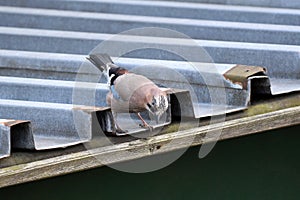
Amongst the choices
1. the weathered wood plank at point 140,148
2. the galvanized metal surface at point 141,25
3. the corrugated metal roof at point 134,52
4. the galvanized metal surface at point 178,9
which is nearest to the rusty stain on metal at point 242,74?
the corrugated metal roof at point 134,52

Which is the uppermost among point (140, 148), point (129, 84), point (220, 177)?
point (129, 84)

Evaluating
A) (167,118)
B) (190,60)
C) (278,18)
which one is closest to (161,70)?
(190,60)

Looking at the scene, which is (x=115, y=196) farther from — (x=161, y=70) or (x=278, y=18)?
(x=278, y=18)

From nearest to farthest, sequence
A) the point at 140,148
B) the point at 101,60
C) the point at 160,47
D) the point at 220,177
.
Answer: the point at 140,148 < the point at 220,177 < the point at 101,60 < the point at 160,47

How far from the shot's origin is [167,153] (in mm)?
3277

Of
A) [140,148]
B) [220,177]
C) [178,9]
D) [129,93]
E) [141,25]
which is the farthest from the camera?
[178,9]

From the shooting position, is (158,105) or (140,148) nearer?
(140,148)

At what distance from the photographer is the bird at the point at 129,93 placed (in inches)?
129

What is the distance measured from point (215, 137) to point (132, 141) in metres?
0.31

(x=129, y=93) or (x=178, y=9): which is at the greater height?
(x=178, y=9)

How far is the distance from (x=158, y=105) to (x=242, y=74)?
0.38 m

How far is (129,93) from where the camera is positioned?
3705 millimetres

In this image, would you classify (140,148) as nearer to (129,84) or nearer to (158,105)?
(158,105)

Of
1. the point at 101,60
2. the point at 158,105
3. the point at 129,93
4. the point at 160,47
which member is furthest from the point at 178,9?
the point at 158,105
